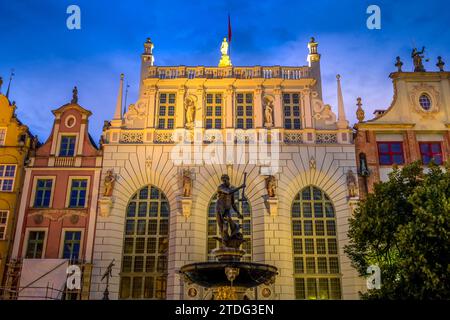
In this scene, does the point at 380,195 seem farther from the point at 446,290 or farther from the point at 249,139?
the point at 249,139

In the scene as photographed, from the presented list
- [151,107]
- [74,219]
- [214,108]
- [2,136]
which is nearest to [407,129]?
[214,108]

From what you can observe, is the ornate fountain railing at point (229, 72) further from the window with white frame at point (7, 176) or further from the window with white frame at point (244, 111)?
the window with white frame at point (7, 176)

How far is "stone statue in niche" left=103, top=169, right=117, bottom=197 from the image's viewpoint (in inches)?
1153

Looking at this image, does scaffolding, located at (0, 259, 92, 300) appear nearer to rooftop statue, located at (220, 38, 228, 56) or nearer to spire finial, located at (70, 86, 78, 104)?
spire finial, located at (70, 86, 78, 104)

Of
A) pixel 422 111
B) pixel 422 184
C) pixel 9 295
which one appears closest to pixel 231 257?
pixel 422 184

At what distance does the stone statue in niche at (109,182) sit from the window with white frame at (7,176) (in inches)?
248

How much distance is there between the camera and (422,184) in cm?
1897

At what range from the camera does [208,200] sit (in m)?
30.0

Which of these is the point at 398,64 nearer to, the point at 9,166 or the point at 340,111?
the point at 340,111

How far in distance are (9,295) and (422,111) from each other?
2924cm

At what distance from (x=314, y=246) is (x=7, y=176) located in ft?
68.0

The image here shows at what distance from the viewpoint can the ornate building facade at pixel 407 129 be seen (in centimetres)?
3042

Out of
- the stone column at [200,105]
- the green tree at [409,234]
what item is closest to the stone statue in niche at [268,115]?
the stone column at [200,105]

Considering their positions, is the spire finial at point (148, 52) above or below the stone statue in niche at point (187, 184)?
above
